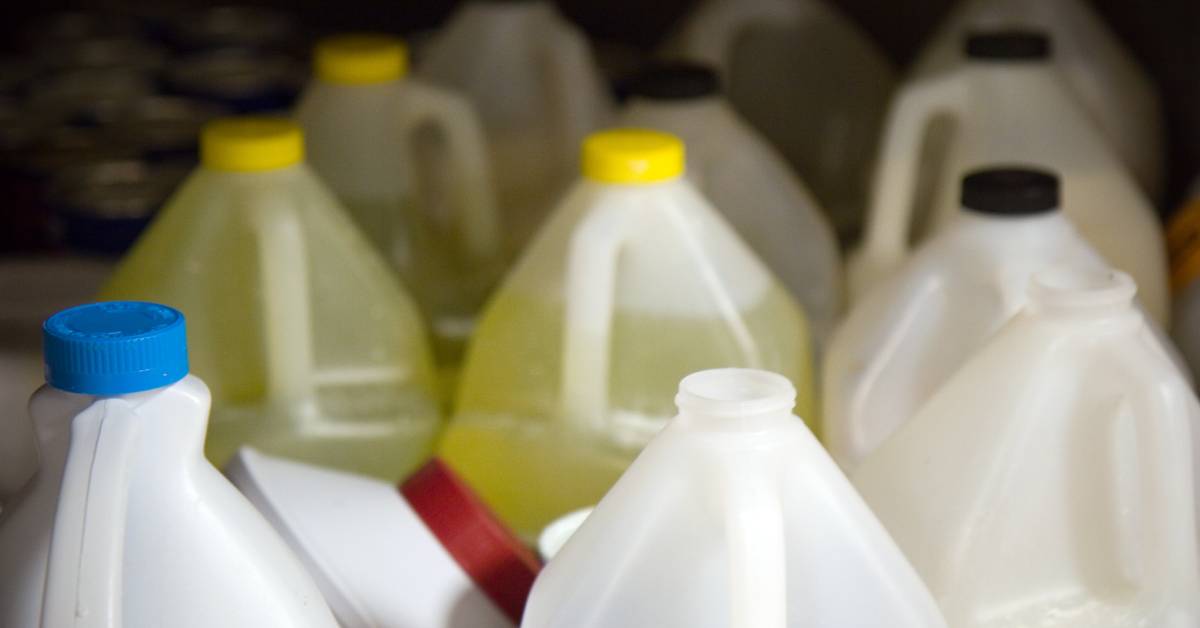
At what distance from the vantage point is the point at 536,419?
118 centimetres

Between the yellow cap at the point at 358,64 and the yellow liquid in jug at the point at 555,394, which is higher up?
the yellow cap at the point at 358,64

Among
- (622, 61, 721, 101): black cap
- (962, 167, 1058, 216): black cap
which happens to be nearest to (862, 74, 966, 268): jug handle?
(622, 61, 721, 101): black cap

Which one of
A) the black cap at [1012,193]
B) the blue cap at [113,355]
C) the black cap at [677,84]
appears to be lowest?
the black cap at [1012,193]

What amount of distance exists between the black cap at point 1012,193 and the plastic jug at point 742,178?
0.30 meters

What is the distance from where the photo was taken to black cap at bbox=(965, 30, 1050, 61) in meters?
1.33

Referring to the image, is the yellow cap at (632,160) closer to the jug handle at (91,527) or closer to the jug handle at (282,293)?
the jug handle at (282,293)

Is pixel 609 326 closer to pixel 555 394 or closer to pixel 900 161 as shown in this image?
pixel 555 394

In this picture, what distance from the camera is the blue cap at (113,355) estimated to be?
2.46ft

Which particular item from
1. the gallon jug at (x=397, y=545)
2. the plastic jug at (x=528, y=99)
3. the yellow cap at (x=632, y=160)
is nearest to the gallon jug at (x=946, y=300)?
the yellow cap at (x=632, y=160)

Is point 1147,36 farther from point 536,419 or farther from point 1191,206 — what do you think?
point 536,419

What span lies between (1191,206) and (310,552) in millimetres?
867

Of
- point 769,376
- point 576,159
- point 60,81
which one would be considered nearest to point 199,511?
point 769,376

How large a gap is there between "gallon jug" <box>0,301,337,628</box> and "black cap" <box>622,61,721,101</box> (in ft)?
2.13

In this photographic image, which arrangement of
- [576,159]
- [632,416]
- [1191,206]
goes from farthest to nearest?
[576,159] → [1191,206] → [632,416]
